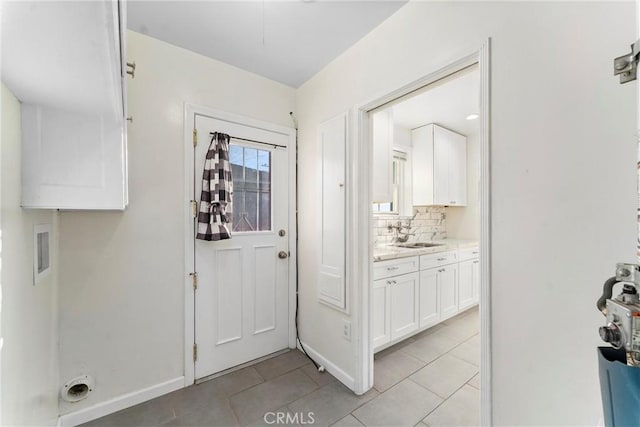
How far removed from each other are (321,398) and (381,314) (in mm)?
834

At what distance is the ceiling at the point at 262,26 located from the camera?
60.7 inches

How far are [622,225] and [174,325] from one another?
245cm

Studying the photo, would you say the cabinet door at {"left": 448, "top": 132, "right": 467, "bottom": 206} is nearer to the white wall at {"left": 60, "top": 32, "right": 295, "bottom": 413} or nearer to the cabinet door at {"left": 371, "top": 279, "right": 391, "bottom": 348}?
the cabinet door at {"left": 371, "top": 279, "right": 391, "bottom": 348}

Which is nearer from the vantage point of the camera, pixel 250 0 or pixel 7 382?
pixel 7 382

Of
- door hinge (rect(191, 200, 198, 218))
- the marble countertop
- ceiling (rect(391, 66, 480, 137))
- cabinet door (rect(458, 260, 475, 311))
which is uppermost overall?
ceiling (rect(391, 66, 480, 137))

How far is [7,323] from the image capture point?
865mm

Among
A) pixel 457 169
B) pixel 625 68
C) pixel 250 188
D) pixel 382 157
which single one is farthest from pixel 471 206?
pixel 625 68

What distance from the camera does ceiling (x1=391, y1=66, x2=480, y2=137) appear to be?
2471 mm

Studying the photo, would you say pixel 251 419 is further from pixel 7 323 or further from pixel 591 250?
pixel 591 250

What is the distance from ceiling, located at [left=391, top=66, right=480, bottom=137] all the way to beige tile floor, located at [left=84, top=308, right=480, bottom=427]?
2.26 meters

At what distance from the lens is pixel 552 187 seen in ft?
3.31

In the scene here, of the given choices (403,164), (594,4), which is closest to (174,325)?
(594,4)

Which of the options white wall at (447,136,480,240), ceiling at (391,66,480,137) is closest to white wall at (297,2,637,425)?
ceiling at (391,66,480,137)

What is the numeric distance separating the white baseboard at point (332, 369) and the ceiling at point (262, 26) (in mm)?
2450
